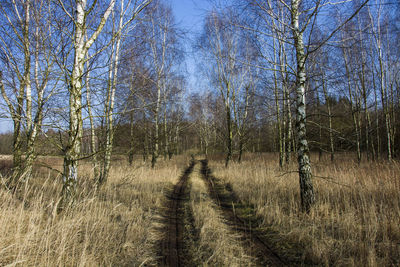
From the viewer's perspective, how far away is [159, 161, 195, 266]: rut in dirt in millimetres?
2711

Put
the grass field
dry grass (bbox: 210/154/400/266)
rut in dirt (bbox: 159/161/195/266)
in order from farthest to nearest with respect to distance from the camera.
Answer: rut in dirt (bbox: 159/161/195/266), dry grass (bbox: 210/154/400/266), the grass field

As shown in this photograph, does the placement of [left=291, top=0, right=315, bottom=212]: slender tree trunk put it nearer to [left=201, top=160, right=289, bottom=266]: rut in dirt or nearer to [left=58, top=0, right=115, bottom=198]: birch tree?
[left=201, top=160, right=289, bottom=266]: rut in dirt

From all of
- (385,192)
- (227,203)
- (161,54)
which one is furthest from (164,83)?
(385,192)

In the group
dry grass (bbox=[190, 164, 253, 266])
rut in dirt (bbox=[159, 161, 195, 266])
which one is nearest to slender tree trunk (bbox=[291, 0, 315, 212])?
dry grass (bbox=[190, 164, 253, 266])

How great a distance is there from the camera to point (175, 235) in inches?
138

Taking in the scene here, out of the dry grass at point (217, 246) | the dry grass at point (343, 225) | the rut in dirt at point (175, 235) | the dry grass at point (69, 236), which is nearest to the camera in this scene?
the dry grass at point (69, 236)

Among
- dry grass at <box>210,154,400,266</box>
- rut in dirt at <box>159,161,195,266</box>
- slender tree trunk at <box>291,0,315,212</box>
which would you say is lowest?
rut in dirt at <box>159,161,195,266</box>

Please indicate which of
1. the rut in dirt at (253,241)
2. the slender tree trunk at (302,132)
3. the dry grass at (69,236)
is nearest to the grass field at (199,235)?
the dry grass at (69,236)

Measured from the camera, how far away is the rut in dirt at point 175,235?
2.71 meters

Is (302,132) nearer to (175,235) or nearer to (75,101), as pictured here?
(175,235)

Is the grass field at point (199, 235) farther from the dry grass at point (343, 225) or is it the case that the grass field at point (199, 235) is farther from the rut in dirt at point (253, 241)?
the rut in dirt at point (253, 241)

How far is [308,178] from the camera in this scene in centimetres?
381

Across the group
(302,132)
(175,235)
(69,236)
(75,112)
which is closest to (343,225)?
(302,132)

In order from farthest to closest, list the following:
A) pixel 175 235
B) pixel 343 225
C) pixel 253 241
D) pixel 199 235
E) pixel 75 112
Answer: pixel 175 235
pixel 199 235
pixel 253 241
pixel 343 225
pixel 75 112
